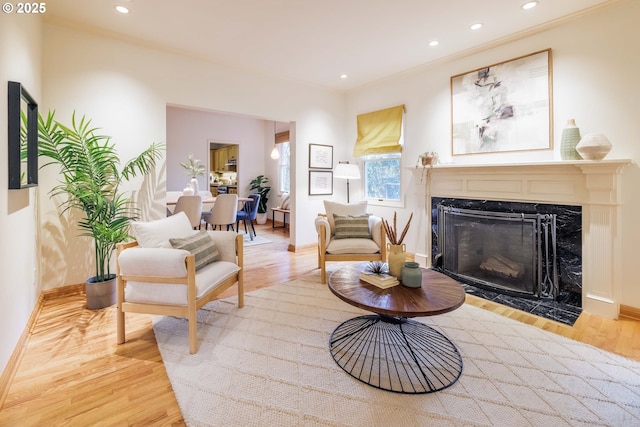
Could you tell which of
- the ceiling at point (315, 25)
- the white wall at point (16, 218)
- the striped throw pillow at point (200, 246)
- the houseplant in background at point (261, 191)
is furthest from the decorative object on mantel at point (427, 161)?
the houseplant in background at point (261, 191)

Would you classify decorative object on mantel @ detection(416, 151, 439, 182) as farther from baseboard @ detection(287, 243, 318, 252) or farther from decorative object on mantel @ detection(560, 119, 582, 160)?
baseboard @ detection(287, 243, 318, 252)

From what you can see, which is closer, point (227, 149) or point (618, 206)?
point (618, 206)

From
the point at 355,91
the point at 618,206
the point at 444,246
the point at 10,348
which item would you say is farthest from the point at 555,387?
the point at 355,91

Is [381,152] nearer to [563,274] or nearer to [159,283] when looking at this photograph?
[563,274]

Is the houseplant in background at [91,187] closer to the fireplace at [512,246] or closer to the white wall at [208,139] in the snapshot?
the fireplace at [512,246]

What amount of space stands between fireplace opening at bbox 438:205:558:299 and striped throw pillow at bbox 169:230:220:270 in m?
2.84

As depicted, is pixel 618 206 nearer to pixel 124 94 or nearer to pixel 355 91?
pixel 355 91

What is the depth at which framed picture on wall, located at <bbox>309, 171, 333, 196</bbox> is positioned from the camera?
5250 mm

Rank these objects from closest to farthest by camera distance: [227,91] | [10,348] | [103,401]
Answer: [103,401] → [10,348] → [227,91]

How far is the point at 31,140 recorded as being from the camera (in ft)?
7.67

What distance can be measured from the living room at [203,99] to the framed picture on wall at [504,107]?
0.09 metres

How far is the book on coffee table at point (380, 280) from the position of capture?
210cm

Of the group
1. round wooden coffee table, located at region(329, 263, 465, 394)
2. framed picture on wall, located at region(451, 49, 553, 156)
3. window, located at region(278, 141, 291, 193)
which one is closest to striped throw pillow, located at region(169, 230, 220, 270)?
round wooden coffee table, located at region(329, 263, 465, 394)

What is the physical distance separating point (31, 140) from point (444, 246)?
14.0 ft
